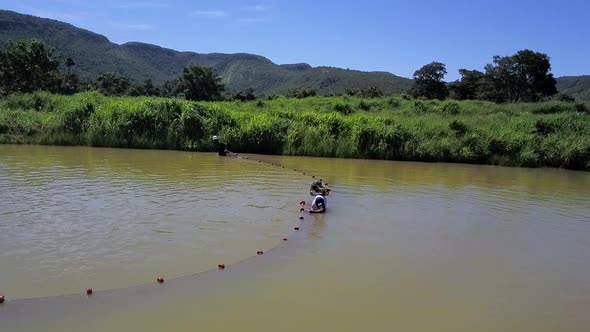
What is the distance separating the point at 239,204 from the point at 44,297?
575cm

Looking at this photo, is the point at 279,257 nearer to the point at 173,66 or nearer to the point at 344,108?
the point at 344,108

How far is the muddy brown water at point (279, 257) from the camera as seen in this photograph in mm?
5691

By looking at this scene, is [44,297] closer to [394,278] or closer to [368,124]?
[394,278]

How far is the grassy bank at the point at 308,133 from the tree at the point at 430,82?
1702 inches

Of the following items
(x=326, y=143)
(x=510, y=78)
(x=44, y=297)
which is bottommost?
(x=44, y=297)

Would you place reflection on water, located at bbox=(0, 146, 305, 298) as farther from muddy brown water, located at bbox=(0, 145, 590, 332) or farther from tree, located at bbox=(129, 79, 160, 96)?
tree, located at bbox=(129, 79, 160, 96)

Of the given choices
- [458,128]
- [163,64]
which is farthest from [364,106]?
[163,64]

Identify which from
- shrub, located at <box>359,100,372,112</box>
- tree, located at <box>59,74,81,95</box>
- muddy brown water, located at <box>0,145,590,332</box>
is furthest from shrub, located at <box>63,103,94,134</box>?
tree, located at <box>59,74,81,95</box>

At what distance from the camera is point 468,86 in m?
68.5

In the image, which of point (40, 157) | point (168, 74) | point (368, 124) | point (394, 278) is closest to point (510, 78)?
point (368, 124)

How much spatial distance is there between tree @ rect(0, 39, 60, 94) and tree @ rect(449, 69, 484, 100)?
4926 centimetres

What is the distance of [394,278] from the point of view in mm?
7027

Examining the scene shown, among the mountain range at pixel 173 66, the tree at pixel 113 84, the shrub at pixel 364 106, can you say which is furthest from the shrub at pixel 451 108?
the mountain range at pixel 173 66

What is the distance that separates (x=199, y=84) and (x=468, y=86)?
36662 millimetres
